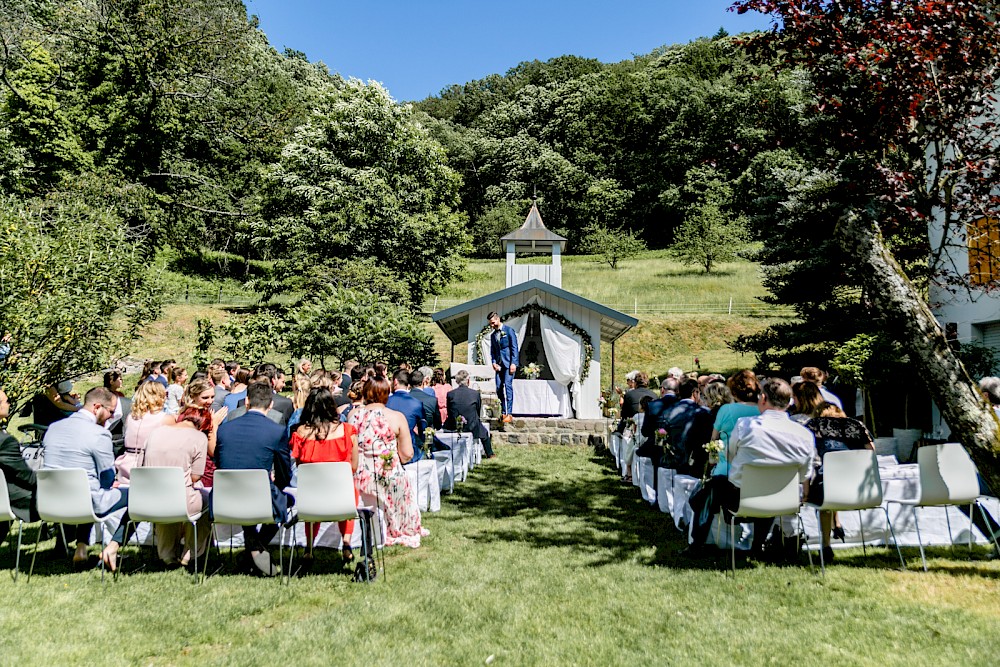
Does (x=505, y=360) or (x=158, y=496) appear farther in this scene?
(x=505, y=360)

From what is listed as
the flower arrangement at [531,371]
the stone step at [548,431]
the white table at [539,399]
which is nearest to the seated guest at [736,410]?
the stone step at [548,431]

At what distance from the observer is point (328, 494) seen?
5184 mm

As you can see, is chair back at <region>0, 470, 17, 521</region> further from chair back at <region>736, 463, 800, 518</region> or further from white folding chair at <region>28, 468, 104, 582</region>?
chair back at <region>736, 463, 800, 518</region>

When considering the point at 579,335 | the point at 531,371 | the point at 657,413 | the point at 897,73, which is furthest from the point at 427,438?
the point at 579,335

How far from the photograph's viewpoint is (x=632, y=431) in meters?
9.64

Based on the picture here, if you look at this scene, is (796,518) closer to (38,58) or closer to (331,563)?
(331,563)

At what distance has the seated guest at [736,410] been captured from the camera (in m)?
5.72

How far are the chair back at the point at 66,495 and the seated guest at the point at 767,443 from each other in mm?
4971

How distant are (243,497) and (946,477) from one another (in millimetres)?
5636

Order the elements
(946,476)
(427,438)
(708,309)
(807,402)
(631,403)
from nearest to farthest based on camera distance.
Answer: (946,476) < (807,402) < (427,438) < (631,403) < (708,309)

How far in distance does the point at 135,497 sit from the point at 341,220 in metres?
22.2

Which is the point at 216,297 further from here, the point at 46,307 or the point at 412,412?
the point at 412,412

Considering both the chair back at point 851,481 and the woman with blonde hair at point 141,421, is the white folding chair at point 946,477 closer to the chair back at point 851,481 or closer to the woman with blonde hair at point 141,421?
the chair back at point 851,481

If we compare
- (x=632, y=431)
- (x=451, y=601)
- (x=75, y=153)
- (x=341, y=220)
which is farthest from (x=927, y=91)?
(x=75, y=153)
